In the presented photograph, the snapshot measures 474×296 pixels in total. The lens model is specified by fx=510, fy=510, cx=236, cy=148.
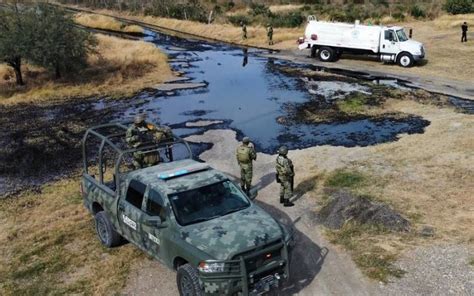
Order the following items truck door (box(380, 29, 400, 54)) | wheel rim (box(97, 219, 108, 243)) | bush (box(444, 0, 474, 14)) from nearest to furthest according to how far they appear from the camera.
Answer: wheel rim (box(97, 219, 108, 243)) < truck door (box(380, 29, 400, 54)) < bush (box(444, 0, 474, 14))

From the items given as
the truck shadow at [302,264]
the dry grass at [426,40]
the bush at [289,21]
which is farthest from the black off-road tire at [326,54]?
the truck shadow at [302,264]

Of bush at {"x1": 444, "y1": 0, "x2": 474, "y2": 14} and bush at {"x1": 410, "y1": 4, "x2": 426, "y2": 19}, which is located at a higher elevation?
bush at {"x1": 444, "y1": 0, "x2": 474, "y2": 14}

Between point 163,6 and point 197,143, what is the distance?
51.3 metres

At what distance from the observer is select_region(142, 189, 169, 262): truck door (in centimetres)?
812

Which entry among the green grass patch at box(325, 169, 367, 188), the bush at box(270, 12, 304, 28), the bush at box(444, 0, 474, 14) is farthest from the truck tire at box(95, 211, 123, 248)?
the bush at box(444, 0, 474, 14)

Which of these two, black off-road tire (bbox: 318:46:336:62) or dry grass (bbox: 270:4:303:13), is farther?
dry grass (bbox: 270:4:303:13)

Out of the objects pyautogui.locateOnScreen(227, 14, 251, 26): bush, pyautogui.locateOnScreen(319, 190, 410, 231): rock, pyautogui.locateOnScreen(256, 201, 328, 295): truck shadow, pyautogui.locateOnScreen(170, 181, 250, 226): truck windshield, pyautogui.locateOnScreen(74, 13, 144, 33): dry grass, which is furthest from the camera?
pyautogui.locateOnScreen(74, 13, 144, 33): dry grass

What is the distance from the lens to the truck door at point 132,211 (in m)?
8.80

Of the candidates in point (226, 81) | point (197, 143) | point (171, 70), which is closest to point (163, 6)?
point (171, 70)

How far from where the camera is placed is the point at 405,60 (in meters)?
29.7

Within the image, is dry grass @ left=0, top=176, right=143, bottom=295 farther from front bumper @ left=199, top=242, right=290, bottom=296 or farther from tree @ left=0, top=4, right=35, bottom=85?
tree @ left=0, top=4, right=35, bottom=85

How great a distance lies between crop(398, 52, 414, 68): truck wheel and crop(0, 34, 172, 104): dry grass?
13.5 m

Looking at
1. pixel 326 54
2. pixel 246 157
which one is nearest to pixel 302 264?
pixel 246 157

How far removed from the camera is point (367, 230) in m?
10.5
